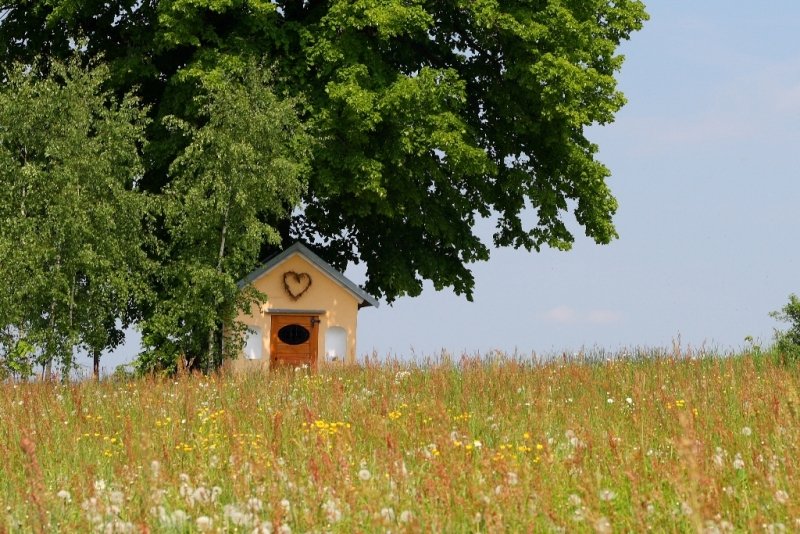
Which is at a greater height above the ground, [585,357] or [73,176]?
[73,176]

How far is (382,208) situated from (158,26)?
26.5ft

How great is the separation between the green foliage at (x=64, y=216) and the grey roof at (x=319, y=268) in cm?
457

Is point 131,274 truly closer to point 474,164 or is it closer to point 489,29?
point 474,164

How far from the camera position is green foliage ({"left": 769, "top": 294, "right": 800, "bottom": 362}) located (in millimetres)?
20422

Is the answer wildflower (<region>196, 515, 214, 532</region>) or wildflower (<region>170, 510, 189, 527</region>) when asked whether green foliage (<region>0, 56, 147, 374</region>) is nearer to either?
wildflower (<region>170, 510, 189, 527</region>)

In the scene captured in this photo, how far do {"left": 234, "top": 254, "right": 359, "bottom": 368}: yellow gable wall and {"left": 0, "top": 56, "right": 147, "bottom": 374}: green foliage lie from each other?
494cm

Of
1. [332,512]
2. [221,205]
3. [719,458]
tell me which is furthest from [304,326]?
[332,512]

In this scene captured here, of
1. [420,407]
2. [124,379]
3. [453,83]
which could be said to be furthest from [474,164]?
[420,407]

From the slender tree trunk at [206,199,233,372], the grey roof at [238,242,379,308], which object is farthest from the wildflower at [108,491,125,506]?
the grey roof at [238,242,379,308]

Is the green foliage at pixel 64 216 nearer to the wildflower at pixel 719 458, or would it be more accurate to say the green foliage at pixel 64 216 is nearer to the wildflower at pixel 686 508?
the wildflower at pixel 719 458

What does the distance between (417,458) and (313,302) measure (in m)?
20.2

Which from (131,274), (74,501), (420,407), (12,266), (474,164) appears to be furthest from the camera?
(474,164)

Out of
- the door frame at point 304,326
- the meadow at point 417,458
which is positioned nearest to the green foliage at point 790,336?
the meadow at point 417,458

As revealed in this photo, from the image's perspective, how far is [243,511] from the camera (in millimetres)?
6383
